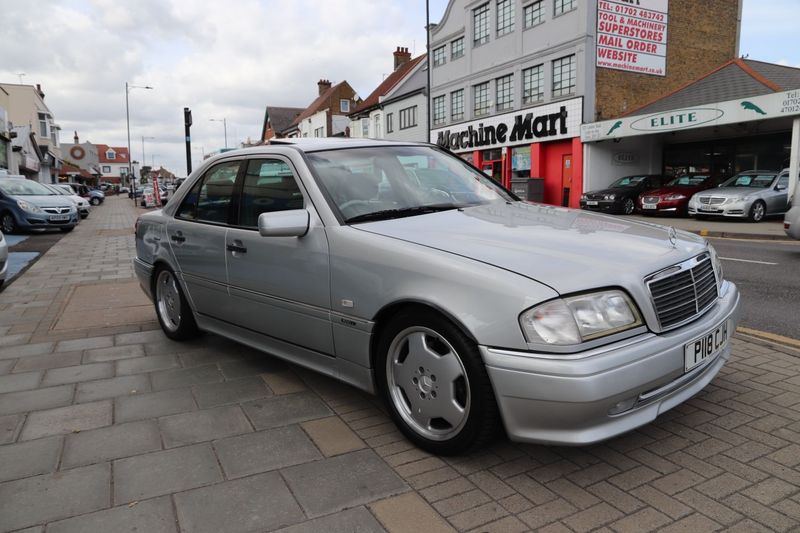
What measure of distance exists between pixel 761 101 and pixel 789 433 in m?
19.1

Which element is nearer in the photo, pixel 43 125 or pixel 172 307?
pixel 172 307

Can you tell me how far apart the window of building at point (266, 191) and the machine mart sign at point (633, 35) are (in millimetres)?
24404

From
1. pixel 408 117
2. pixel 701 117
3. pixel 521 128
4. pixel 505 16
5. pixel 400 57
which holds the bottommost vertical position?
pixel 701 117

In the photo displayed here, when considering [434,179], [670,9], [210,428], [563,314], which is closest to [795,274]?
[434,179]

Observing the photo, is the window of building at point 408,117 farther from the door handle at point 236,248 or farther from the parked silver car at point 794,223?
the door handle at point 236,248

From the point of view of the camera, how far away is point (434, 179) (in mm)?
3971

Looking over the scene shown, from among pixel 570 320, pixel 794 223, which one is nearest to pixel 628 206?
pixel 794 223

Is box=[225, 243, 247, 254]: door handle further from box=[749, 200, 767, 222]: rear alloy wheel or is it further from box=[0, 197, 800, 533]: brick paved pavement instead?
box=[749, 200, 767, 222]: rear alloy wheel

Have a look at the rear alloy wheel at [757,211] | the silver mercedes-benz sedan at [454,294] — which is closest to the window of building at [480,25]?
the rear alloy wheel at [757,211]

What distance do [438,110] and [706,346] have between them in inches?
1344

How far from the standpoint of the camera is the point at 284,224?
3.33 metres

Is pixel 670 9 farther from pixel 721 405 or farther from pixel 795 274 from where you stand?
pixel 721 405

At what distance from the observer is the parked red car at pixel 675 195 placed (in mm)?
19453

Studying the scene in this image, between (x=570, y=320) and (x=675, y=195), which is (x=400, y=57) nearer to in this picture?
(x=675, y=195)
